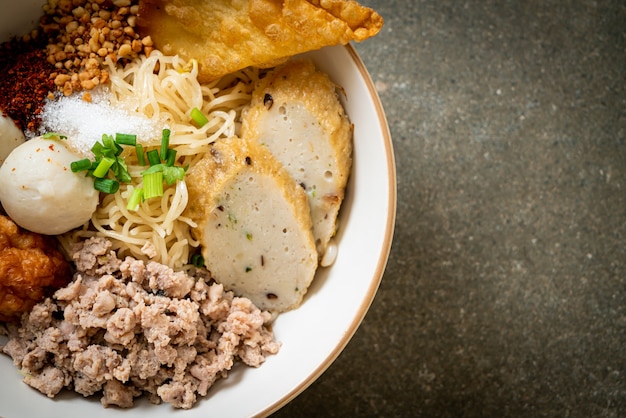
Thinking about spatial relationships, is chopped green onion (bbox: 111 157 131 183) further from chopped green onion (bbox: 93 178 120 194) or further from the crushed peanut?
the crushed peanut

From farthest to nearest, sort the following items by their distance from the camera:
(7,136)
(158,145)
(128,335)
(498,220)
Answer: (498,220)
(158,145)
(7,136)
(128,335)

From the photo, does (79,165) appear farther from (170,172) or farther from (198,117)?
(198,117)

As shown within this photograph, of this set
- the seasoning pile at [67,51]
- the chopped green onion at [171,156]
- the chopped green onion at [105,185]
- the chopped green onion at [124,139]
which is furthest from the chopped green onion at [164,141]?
the seasoning pile at [67,51]

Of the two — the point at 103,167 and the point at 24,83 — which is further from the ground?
the point at 24,83

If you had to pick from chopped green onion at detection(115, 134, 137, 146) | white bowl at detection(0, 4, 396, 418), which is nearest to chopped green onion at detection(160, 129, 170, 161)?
chopped green onion at detection(115, 134, 137, 146)

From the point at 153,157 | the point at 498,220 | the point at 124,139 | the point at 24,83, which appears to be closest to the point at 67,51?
the point at 24,83

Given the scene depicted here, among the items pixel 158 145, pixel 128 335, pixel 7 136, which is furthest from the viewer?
pixel 158 145

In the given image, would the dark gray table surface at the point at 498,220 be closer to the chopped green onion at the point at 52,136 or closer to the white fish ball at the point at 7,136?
the chopped green onion at the point at 52,136
